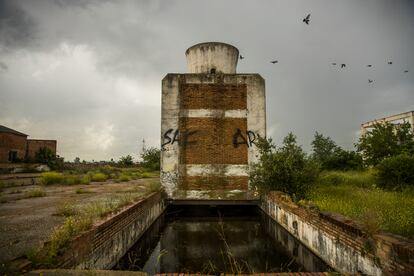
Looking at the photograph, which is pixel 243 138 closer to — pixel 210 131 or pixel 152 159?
pixel 210 131

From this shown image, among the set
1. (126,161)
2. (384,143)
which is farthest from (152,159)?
(384,143)

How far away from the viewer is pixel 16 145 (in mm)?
34000

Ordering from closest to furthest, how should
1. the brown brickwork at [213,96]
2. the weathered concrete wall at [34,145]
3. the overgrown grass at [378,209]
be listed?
the overgrown grass at [378,209]
the brown brickwork at [213,96]
the weathered concrete wall at [34,145]

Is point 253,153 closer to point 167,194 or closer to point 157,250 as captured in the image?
point 167,194

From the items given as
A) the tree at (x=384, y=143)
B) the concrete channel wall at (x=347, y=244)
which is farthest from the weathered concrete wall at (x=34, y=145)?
the tree at (x=384, y=143)

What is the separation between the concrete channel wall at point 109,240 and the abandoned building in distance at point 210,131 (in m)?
3.43

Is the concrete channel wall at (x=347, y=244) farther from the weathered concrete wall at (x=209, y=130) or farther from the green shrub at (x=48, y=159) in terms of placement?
the green shrub at (x=48, y=159)

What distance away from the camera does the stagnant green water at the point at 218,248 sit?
18.3ft

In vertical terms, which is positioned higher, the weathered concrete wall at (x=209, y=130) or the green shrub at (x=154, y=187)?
the weathered concrete wall at (x=209, y=130)

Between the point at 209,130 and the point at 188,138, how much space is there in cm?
104

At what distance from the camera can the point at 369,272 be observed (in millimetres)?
3922

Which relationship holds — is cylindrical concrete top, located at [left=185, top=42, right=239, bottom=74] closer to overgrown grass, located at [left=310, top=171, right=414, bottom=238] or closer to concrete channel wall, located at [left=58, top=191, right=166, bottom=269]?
overgrown grass, located at [left=310, top=171, right=414, bottom=238]

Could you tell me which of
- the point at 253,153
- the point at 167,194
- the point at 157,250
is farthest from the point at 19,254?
the point at 253,153

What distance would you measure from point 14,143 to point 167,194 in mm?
32906
